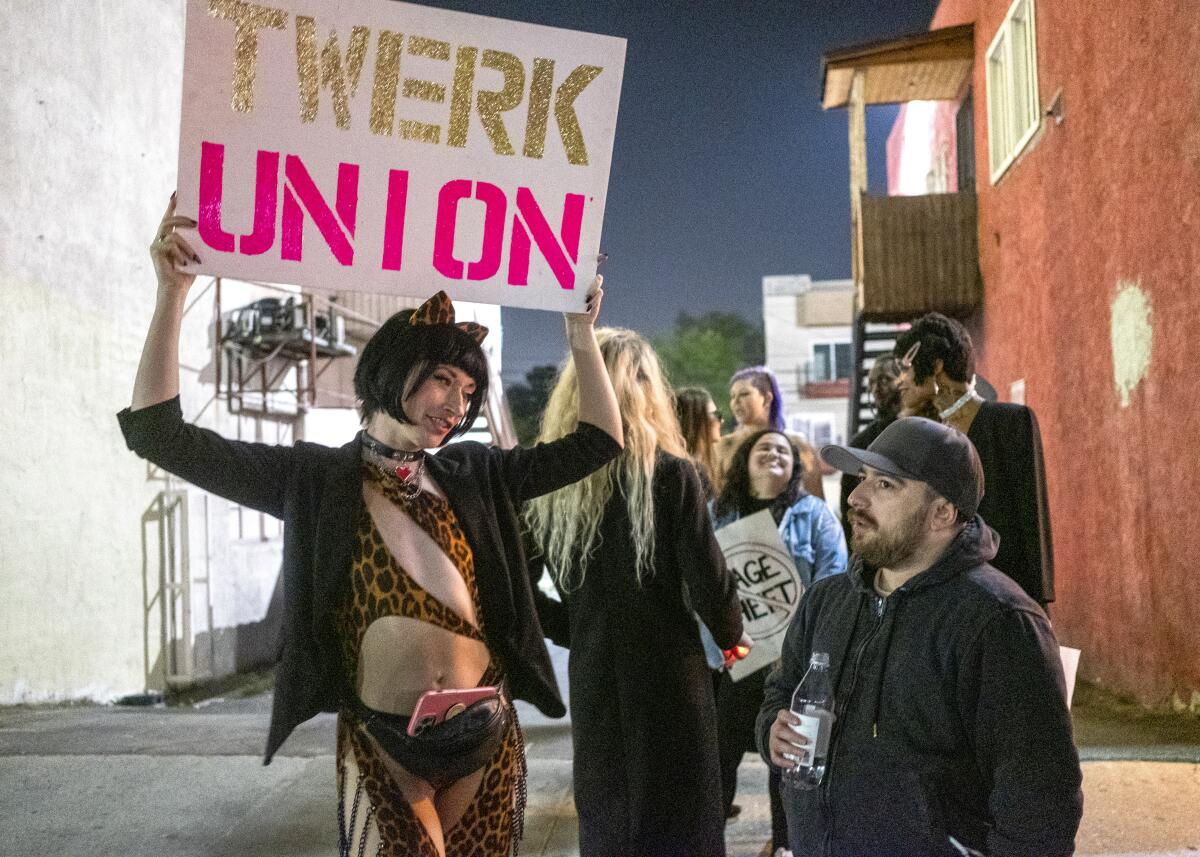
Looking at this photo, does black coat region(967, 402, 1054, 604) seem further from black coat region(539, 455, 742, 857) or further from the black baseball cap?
the black baseball cap

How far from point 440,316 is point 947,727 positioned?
4.83 ft

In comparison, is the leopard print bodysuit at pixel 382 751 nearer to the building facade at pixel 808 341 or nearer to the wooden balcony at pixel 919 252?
the wooden balcony at pixel 919 252

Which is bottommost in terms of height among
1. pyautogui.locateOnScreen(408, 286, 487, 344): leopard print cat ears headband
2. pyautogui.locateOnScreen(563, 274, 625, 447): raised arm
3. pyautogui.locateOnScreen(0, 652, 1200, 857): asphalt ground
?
pyautogui.locateOnScreen(0, 652, 1200, 857): asphalt ground

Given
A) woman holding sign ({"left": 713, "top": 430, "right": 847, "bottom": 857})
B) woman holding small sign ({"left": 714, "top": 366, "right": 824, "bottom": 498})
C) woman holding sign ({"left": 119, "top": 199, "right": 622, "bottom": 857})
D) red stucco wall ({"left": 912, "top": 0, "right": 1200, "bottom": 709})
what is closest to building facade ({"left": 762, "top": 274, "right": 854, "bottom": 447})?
red stucco wall ({"left": 912, "top": 0, "right": 1200, "bottom": 709})

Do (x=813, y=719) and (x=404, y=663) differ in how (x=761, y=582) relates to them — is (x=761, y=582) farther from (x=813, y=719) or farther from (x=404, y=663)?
(x=404, y=663)

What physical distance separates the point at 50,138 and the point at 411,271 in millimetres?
7911

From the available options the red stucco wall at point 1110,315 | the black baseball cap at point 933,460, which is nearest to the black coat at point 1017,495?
the black baseball cap at point 933,460

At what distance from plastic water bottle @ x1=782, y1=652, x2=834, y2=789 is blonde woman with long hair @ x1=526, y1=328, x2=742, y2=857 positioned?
2.81 ft

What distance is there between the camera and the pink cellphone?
2.27m

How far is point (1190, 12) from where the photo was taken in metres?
6.66

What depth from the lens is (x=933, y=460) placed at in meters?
2.42

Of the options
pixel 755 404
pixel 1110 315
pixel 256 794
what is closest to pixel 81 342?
pixel 256 794

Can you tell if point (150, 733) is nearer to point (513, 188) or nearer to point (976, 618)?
point (513, 188)

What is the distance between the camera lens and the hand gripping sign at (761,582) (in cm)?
443
